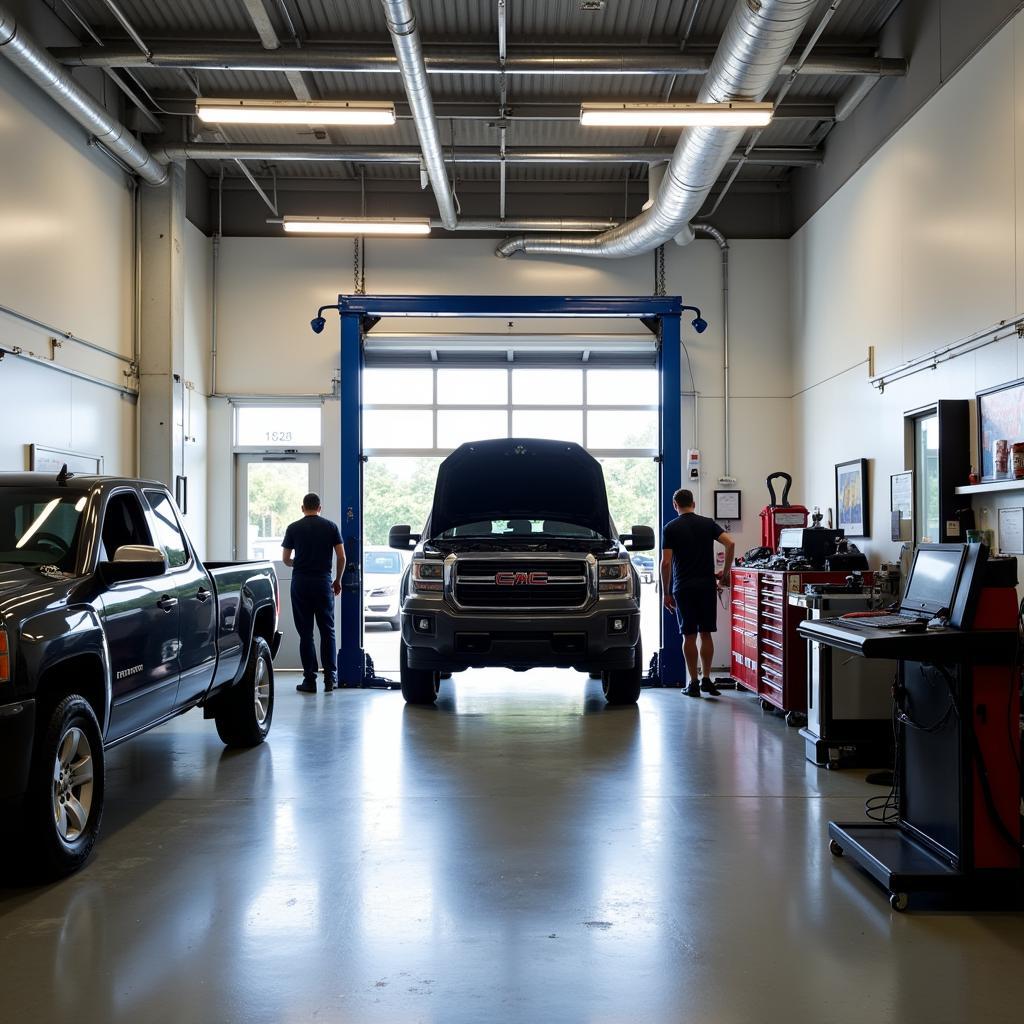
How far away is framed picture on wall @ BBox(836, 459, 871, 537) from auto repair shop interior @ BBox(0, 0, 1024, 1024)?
9 cm

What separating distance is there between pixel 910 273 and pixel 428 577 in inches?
178

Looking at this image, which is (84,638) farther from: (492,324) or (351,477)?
(492,324)

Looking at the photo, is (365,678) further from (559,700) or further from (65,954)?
(65,954)

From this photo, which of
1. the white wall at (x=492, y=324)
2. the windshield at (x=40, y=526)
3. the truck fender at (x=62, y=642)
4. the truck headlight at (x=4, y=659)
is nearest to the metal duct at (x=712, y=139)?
the white wall at (x=492, y=324)

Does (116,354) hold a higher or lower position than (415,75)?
lower

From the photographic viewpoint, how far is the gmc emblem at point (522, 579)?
7156mm

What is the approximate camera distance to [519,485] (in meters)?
8.23

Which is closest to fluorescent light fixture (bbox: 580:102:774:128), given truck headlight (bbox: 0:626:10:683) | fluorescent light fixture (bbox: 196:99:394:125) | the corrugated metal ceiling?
the corrugated metal ceiling

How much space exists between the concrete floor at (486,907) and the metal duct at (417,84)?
4.80 metres

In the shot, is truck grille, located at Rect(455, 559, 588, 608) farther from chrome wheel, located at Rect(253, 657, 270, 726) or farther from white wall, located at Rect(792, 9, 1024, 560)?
white wall, located at Rect(792, 9, 1024, 560)

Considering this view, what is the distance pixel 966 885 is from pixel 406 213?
9900 millimetres

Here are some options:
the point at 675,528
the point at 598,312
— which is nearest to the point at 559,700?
the point at 675,528

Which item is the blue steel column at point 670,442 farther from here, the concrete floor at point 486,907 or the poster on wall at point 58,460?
the poster on wall at point 58,460

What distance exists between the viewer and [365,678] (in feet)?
30.2
